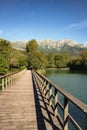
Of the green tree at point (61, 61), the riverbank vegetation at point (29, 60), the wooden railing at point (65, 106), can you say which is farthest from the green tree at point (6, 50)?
the green tree at point (61, 61)

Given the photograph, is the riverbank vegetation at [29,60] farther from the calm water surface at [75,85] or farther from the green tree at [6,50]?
the calm water surface at [75,85]

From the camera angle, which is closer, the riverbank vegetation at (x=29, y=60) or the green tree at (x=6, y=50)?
the riverbank vegetation at (x=29, y=60)

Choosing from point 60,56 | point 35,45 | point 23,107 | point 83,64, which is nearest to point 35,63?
point 35,45

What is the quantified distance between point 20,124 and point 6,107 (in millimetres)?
2316

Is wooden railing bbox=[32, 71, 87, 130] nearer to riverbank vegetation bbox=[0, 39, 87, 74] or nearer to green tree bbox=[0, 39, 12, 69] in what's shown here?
riverbank vegetation bbox=[0, 39, 87, 74]

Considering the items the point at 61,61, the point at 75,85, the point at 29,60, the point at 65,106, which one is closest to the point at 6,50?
the point at 29,60

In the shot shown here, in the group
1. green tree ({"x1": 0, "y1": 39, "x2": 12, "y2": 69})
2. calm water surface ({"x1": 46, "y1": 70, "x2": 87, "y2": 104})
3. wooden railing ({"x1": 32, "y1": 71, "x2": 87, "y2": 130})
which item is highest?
green tree ({"x1": 0, "y1": 39, "x2": 12, "y2": 69})

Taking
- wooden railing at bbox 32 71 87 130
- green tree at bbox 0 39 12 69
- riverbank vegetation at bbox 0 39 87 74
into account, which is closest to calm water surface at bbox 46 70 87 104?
wooden railing at bbox 32 71 87 130

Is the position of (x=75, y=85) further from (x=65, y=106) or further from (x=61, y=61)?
(x=61, y=61)

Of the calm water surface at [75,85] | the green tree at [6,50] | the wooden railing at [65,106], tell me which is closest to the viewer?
the wooden railing at [65,106]

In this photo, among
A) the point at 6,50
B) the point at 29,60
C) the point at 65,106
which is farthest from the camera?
the point at 29,60

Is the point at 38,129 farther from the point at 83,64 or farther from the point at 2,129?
the point at 83,64

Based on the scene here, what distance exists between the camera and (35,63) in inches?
2990

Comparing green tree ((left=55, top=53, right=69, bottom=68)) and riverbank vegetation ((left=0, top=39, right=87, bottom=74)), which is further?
green tree ((left=55, top=53, right=69, bottom=68))
